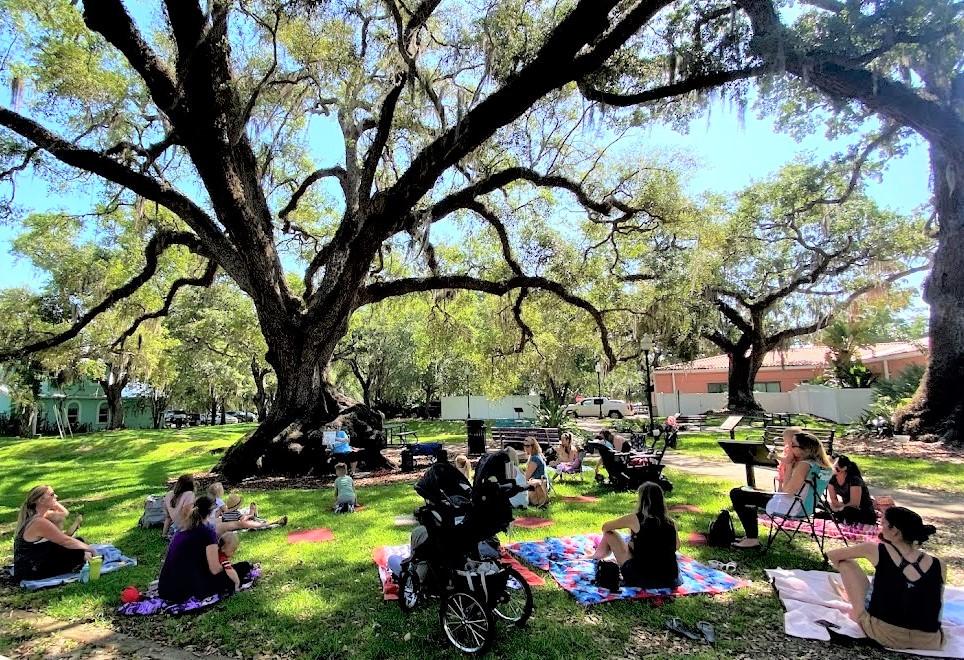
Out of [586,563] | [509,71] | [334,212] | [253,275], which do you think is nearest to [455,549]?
[586,563]

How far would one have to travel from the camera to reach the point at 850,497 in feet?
20.2

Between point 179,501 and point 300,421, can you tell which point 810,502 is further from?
point 300,421

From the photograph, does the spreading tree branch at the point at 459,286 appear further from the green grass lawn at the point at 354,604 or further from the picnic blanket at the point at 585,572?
the picnic blanket at the point at 585,572

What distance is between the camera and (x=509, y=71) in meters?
9.73

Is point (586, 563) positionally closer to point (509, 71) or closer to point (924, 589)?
point (924, 589)

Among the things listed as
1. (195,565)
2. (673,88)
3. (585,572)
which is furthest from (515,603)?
(673,88)

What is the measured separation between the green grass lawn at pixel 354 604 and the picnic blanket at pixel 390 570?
8cm

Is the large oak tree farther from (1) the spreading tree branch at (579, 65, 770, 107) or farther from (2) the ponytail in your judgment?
(2) the ponytail

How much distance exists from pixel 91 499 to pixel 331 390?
196 inches

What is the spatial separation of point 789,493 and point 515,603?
3237 mm

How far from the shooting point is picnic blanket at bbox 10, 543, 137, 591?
5147 mm

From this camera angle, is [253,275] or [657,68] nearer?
[657,68]

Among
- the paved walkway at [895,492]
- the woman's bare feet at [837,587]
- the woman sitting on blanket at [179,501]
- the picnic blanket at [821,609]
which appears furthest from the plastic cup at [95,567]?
the paved walkway at [895,492]

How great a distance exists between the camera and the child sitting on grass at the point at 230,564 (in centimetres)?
480
